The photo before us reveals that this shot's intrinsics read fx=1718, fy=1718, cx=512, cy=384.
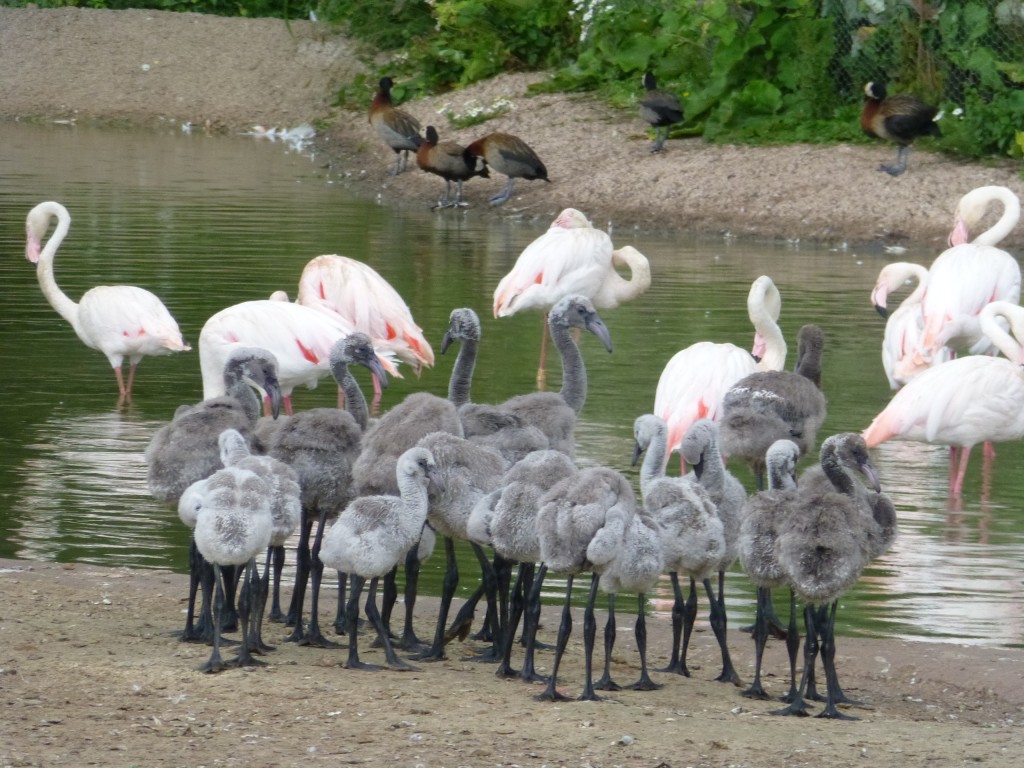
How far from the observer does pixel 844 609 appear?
7.59 m

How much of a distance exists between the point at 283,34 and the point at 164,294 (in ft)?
62.1

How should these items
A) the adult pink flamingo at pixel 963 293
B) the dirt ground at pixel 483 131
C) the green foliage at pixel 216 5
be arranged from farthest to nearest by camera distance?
the green foliage at pixel 216 5
the dirt ground at pixel 483 131
the adult pink flamingo at pixel 963 293

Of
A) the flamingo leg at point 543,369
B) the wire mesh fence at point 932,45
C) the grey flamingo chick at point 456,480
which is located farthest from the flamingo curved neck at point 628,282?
the wire mesh fence at point 932,45

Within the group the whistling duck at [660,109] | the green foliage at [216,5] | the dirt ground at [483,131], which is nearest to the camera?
the dirt ground at [483,131]

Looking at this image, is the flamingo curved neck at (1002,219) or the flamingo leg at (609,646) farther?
the flamingo curved neck at (1002,219)

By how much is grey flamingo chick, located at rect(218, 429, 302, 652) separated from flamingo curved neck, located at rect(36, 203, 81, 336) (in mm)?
5860

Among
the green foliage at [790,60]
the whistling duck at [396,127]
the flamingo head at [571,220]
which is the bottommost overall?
the flamingo head at [571,220]

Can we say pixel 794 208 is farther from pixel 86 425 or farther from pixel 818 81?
pixel 86 425

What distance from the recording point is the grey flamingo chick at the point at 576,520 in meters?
5.77

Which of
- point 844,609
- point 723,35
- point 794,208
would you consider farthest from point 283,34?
point 844,609

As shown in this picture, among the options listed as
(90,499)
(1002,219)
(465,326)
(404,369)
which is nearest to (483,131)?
(404,369)

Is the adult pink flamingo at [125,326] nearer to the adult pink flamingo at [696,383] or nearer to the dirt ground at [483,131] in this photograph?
the adult pink flamingo at [696,383]

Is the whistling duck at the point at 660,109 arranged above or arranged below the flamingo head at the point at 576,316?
above

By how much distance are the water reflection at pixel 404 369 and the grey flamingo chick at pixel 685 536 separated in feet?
3.09
